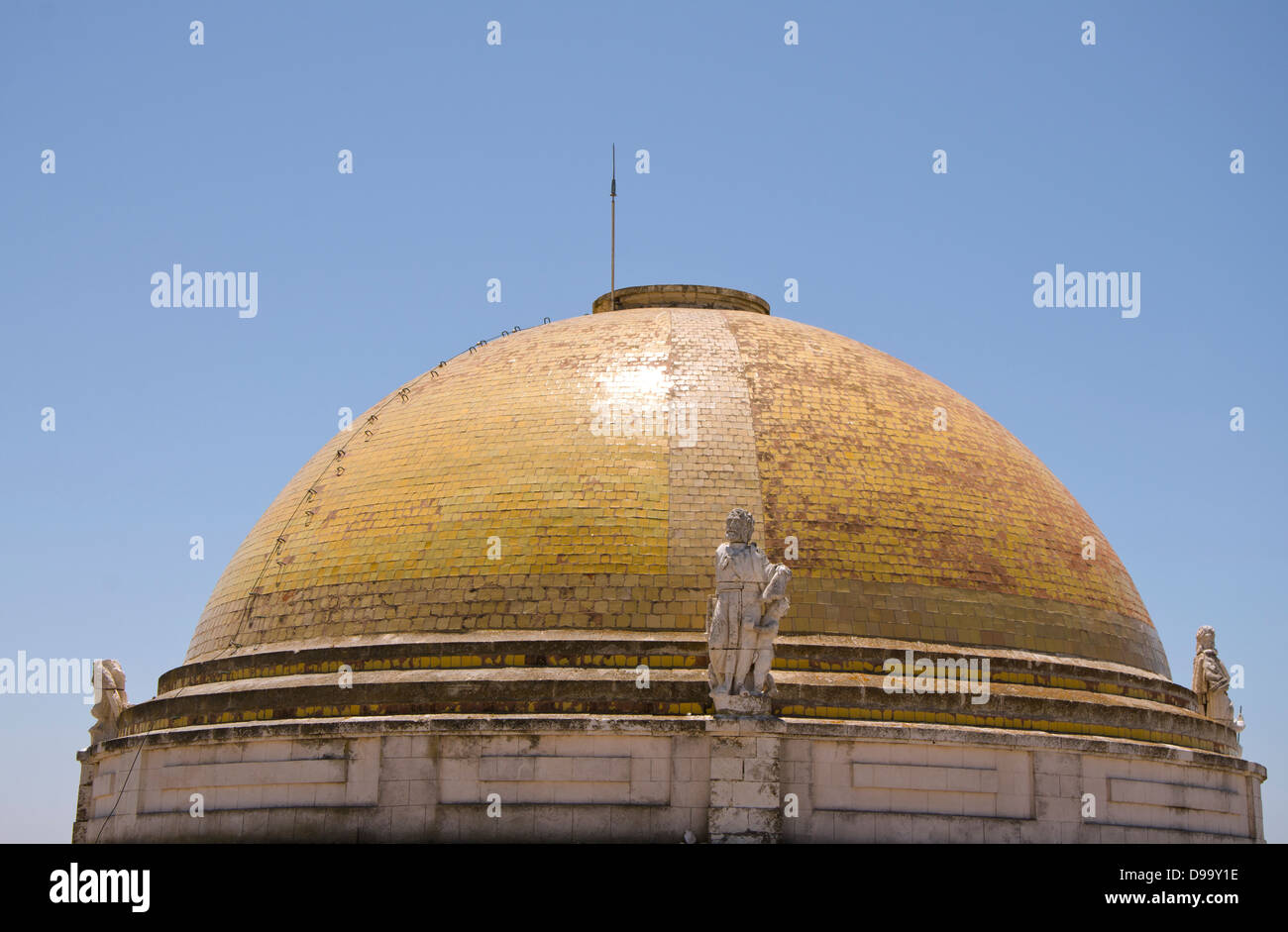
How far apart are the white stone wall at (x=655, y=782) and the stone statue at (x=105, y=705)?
12.8 feet

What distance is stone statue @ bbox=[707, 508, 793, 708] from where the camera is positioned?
24.7 metres

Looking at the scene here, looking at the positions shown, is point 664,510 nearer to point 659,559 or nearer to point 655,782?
point 659,559

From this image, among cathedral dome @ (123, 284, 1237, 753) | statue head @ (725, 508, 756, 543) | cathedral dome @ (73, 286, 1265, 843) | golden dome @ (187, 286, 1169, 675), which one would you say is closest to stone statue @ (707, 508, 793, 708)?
cathedral dome @ (73, 286, 1265, 843)

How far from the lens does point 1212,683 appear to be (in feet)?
101

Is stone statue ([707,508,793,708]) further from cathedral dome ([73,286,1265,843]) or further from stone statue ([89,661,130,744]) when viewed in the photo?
stone statue ([89,661,130,744])

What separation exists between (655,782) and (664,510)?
14.3ft

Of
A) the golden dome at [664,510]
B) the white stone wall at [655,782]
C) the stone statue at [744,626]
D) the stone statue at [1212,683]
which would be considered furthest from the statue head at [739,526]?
the stone statue at [1212,683]

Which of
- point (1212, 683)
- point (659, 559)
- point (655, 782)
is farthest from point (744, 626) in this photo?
point (1212, 683)

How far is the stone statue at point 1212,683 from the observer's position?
101 feet

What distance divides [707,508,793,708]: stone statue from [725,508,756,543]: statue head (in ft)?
1.08

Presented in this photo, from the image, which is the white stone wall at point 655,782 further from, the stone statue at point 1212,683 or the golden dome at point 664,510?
the stone statue at point 1212,683

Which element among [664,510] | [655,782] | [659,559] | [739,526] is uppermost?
[664,510]
